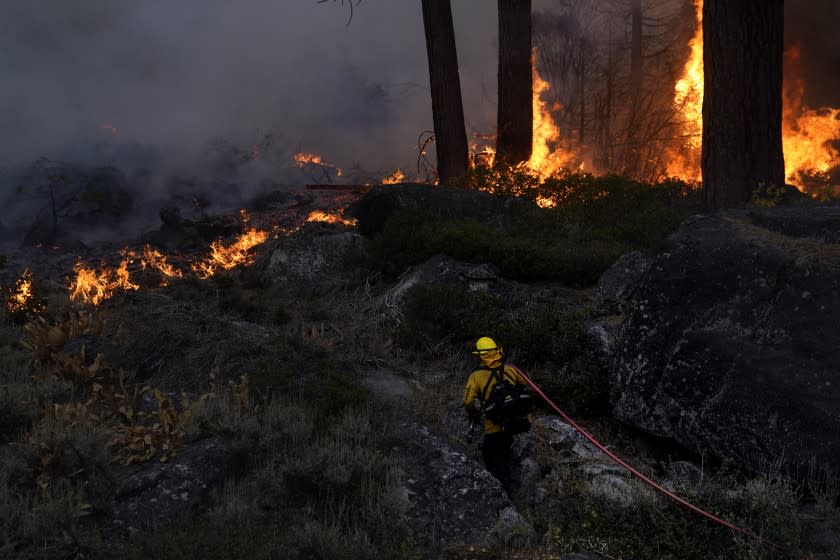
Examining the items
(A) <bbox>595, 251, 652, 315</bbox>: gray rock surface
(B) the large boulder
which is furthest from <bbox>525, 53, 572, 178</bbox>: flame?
(B) the large boulder

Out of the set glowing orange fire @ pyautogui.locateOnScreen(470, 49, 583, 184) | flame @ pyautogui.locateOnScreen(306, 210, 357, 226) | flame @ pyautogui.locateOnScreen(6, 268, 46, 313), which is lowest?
flame @ pyautogui.locateOnScreen(6, 268, 46, 313)

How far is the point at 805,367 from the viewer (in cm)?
526

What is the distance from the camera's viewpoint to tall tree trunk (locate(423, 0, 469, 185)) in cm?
1354

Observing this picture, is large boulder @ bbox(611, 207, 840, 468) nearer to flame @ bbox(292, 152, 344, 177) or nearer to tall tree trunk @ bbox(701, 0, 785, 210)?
tall tree trunk @ bbox(701, 0, 785, 210)

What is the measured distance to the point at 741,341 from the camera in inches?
222

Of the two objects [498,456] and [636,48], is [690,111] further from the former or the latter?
[498,456]

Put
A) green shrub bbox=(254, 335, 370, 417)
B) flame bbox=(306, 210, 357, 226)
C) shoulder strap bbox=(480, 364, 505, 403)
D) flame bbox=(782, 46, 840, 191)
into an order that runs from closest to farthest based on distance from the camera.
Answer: shoulder strap bbox=(480, 364, 505, 403) < green shrub bbox=(254, 335, 370, 417) < flame bbox=(306, 210, 357, 226) < flame bbox=(782, 46, 840, 191)

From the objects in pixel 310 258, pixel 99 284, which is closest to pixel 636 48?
pixel 310 258

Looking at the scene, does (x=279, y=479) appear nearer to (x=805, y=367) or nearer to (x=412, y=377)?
(x=412, y=377)

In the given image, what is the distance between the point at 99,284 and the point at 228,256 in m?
2.57

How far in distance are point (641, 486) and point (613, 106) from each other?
19.6m

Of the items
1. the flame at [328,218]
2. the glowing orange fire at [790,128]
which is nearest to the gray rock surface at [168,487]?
the flame at [328,218]

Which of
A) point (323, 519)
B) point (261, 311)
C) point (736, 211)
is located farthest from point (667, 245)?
point (261, 311)

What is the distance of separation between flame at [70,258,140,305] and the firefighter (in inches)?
236
